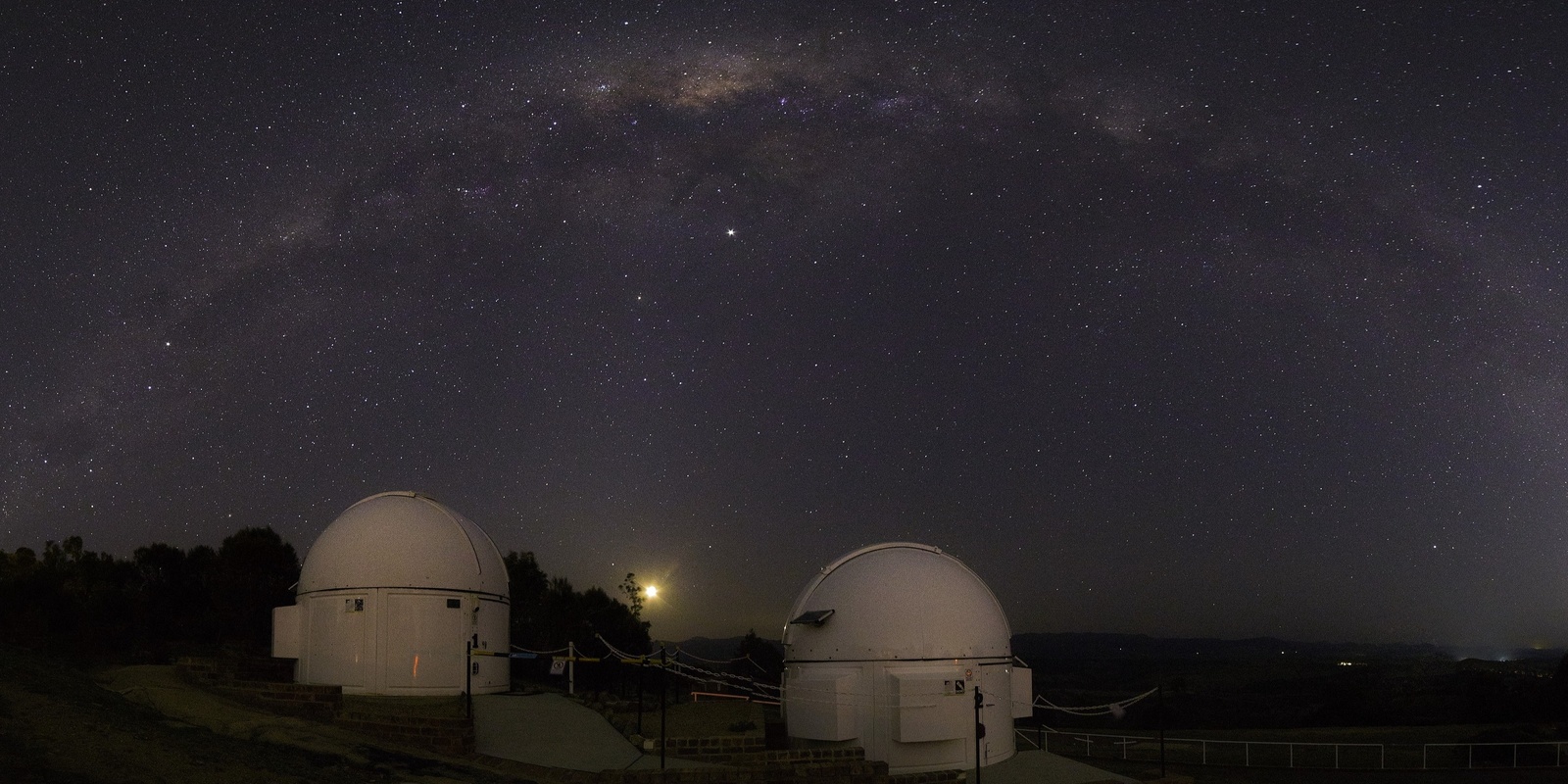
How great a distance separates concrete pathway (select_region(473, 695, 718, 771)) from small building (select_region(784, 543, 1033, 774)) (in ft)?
13.1

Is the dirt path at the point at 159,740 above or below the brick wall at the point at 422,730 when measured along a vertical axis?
above

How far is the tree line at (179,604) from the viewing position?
89.1 ft

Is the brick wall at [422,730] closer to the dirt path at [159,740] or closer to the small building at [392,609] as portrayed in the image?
the dirt path at [159,740]

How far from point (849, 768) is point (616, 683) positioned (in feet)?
64.0

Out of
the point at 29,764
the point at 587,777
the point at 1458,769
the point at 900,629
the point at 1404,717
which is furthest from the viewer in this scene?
the point at 1404,717

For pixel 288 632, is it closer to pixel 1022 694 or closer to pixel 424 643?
pixel 424 643

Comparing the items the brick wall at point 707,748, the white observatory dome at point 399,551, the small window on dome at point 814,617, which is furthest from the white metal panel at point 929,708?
the white observatory dome at point 399,551

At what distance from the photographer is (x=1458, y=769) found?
922 inches

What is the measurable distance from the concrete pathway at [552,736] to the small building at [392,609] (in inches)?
46.4

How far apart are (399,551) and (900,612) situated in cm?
998

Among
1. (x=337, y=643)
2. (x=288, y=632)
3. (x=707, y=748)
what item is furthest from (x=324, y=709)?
(x=707, y=748)

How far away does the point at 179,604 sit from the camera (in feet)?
108

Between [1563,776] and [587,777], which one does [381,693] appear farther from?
[1563,776]

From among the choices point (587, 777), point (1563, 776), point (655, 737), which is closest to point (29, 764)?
point (587, 777)
